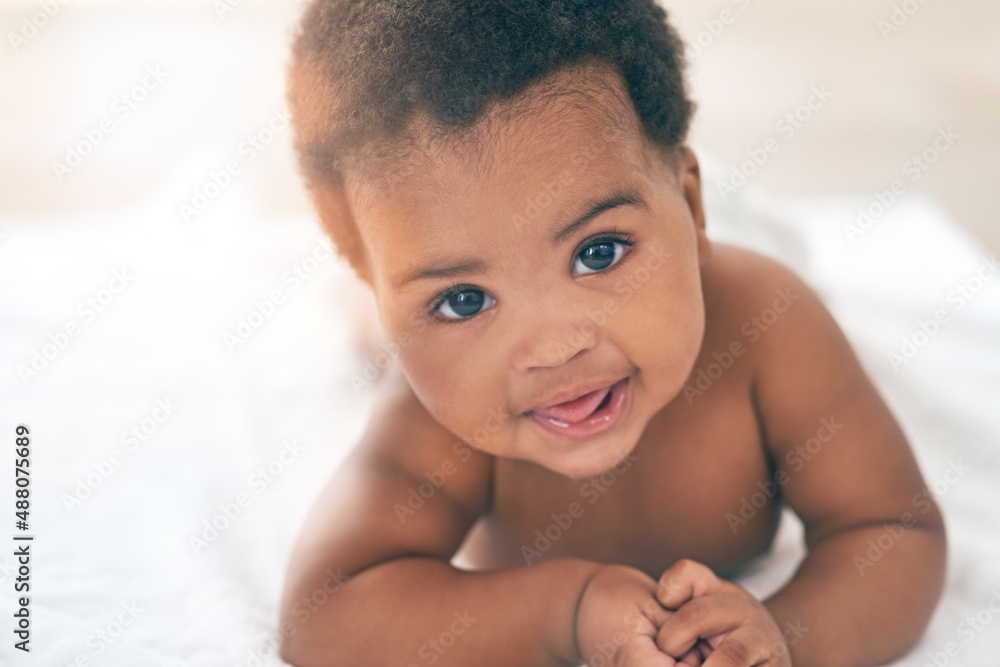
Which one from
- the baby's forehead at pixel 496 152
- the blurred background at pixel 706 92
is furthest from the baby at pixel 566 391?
the blurred background at pixel 706 92

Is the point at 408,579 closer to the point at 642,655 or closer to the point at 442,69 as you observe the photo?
the point at 642,655

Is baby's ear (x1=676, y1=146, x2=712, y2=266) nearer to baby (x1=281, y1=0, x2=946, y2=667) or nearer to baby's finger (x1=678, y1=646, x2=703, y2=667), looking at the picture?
baby (x1=281, y1=0, x2=946, y2=667)

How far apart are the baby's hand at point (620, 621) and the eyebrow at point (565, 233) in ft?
0.62

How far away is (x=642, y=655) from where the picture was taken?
1.55 ft

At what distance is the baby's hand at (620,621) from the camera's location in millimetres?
477

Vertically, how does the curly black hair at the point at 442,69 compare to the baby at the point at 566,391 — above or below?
above

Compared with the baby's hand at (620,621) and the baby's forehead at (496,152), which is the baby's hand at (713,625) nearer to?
the baby's hand at (620,621)

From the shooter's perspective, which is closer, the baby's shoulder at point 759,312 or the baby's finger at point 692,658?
the baby's finger at point 692,658

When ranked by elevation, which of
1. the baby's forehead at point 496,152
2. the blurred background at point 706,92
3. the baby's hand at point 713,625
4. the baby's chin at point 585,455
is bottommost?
the baby's hand at point 713,625

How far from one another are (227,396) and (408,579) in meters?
0.38

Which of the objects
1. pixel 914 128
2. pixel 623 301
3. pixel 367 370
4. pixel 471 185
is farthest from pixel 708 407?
pixel 914 128

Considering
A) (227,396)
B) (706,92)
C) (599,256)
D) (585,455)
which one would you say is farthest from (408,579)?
(706,92)

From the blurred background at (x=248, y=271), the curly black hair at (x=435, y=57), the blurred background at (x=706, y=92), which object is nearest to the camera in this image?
the curly black hair at (x=435, y=57)

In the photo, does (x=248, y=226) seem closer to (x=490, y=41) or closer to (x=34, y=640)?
(x=34, y=640)
